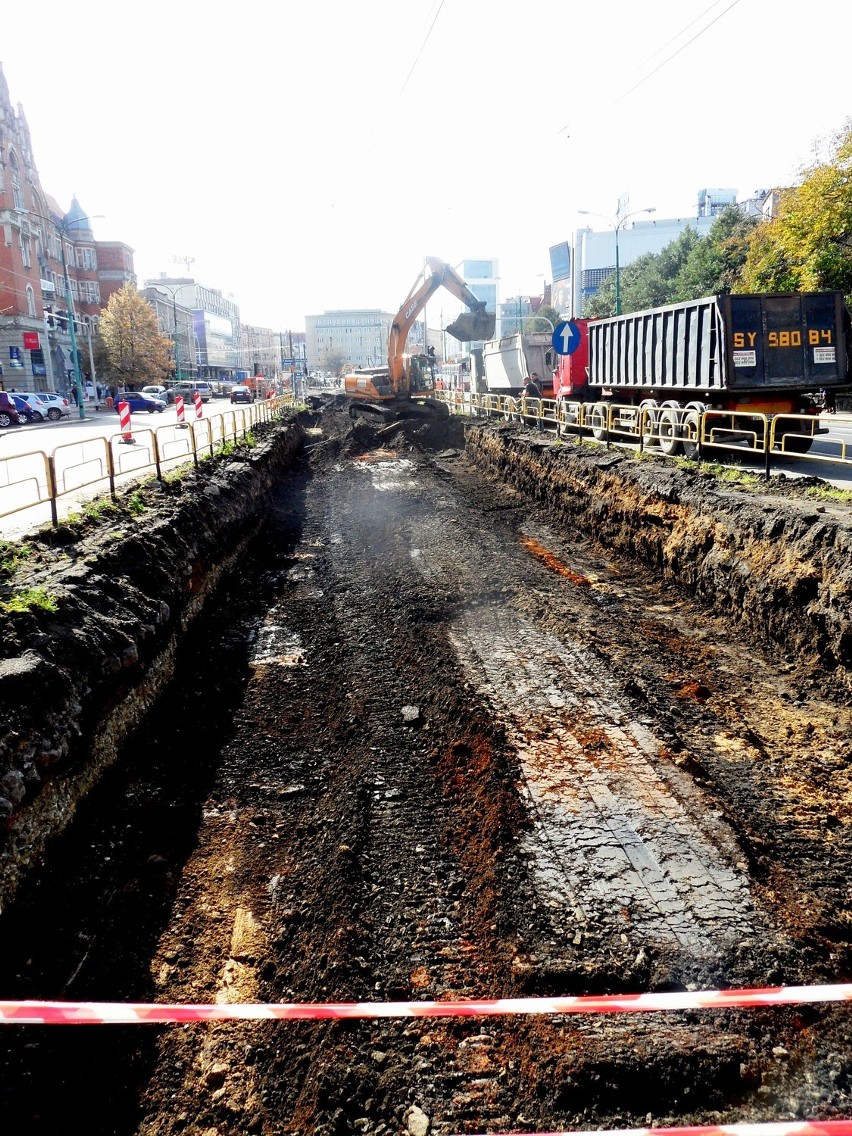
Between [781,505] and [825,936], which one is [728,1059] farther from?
[781,505]

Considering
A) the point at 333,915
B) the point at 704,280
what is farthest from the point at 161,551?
the point at 704,280

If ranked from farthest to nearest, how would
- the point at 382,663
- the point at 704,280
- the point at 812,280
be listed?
the point at 704,280 → the point at 812,280 → the point at 382,663

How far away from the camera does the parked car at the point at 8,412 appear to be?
108 feet

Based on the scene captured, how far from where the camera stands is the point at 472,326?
2216cm

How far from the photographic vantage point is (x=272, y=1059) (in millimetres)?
2996

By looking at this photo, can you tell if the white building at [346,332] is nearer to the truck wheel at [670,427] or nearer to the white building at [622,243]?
the white building at [622,243]

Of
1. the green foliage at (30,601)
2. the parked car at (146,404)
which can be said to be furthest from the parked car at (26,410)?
the green foliage at (30,601)

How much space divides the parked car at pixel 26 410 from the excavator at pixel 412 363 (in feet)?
50.0

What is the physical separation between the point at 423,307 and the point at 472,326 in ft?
10.8

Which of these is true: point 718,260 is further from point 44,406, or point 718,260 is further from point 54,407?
point 44,406

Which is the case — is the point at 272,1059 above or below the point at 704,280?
below

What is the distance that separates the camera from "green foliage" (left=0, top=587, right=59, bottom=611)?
5074 mm

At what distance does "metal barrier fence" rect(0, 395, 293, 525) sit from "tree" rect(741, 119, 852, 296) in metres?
19.3

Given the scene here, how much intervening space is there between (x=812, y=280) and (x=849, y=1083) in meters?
27.8
